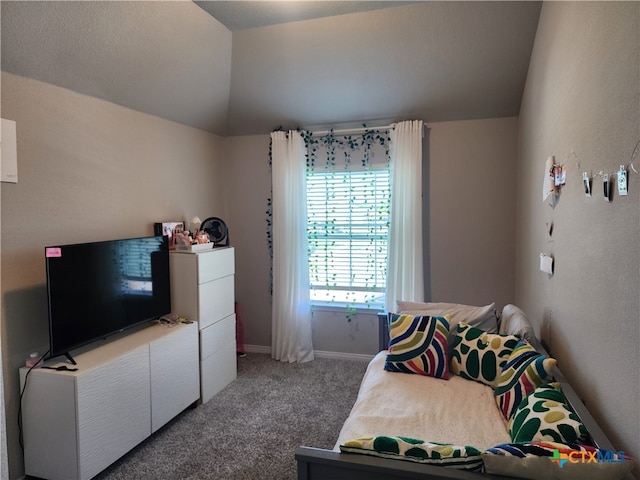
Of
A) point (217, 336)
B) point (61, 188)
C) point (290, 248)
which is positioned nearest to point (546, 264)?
point (290, 248)

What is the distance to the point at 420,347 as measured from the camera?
256 centimetres

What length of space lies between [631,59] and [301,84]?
2733 mm

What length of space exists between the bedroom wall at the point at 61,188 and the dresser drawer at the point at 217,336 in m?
0.95

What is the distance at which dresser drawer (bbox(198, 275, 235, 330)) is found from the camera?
3.24 metres

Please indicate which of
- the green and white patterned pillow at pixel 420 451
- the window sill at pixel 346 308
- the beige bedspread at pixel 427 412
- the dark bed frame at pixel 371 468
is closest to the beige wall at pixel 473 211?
the window sill at pixel 346 308

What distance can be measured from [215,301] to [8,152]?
176 centimetres

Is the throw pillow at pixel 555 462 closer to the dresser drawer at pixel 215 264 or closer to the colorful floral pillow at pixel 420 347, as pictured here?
the colorful floral pillow at pixel 420 347

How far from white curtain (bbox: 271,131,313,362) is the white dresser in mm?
678

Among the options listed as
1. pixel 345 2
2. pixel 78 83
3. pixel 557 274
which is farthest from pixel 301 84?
pixel 557 274

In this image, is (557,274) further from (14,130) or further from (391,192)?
(14,130)

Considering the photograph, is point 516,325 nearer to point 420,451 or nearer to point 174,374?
point 420,451

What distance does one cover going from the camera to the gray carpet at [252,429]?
240 cm

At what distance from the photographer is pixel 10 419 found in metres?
2.25

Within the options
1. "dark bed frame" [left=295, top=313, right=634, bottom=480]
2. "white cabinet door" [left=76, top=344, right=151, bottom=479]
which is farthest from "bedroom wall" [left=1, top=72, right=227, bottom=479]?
"dark bed frame" [left=295, top=313, right=634, bottom=480]
